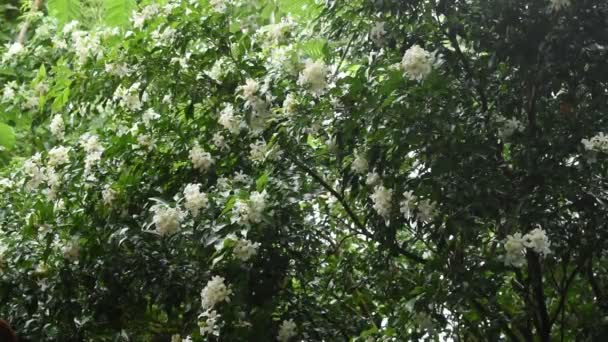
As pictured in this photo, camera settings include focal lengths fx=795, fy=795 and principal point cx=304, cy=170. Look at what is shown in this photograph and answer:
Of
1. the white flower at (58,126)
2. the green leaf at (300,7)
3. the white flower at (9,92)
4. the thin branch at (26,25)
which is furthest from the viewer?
the thin branch at (26,25)

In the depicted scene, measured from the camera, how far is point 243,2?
2193mm

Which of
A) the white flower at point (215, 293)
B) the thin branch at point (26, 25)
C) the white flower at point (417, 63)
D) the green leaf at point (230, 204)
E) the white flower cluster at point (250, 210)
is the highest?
the thin branch at point (26, 25)

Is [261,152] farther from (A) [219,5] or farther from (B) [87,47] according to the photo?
(B) [87,47]

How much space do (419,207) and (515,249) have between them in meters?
0.24

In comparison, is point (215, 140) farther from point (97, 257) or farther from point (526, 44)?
point (526, 44)

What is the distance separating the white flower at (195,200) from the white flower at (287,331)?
1.19ft

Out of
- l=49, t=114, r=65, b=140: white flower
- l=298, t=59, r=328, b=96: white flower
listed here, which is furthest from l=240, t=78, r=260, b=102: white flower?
l=49, t=114, r=65, b=140: white flower

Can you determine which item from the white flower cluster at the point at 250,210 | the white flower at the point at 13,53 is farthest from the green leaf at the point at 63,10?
the white flower at the point at 13,53

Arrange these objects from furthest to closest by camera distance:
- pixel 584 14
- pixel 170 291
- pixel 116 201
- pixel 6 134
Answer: pixel 116 201 < pixel 170 291 < pixel 584 14 < pixel 6 134

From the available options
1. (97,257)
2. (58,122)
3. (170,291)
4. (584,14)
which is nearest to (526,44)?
(584,14)

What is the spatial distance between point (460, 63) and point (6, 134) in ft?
3.51

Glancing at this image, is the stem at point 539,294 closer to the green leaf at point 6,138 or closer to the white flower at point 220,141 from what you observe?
the white flower at point 220,141

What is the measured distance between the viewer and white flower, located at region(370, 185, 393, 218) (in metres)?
1.89

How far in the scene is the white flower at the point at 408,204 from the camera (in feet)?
5.96
